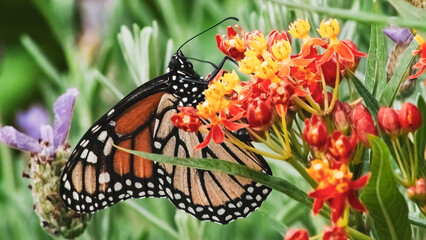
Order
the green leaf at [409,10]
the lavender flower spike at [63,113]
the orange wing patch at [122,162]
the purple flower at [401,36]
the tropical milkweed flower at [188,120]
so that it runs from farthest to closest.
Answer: the orange wing patch at [122,162] → the lavender flower spike at [63,113] → the purple flower at [401,36] → the tropical milkweed flower at [188,120] → the green leaf at [409,10]

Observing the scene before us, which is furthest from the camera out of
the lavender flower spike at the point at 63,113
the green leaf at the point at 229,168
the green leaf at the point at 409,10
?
the lavender flower spike at the point at 63,113

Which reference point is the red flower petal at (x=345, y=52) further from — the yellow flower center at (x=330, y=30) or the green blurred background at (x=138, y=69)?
the green blurred background at (x=138, y=69)

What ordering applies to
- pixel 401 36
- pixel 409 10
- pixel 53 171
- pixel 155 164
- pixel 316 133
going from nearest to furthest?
1. pixel 409 10
2. pixel 316 133
3. pixel 401 36
4. pixel 53 171
5. pixel 155 164

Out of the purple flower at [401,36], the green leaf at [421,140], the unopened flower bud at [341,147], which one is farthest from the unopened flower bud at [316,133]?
the purple flower at [401,36]

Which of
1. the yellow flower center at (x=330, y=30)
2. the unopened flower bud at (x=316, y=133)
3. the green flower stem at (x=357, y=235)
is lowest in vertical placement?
the green flower stem at (x=357, y=235)

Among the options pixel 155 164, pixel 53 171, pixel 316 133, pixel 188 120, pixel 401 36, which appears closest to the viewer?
pixel 316 133

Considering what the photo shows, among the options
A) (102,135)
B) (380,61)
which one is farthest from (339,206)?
(102,135)

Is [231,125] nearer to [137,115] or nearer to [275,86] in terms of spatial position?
[275,86]

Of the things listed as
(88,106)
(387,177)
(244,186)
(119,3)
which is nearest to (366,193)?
(387,177)
